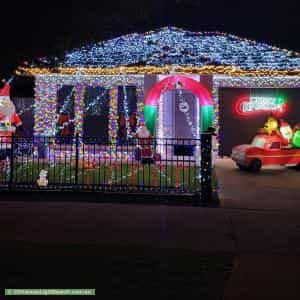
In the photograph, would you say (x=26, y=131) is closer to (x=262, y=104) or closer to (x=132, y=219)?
(x=262, y=104)

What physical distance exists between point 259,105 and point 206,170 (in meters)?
9.01

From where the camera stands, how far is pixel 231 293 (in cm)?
470

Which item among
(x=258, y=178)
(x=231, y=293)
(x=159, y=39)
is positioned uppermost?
(x=159, y=39)

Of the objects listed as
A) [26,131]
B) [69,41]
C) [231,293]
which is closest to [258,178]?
[69,41]

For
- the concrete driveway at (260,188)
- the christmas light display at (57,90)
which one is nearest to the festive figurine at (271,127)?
the concrete driveway at (260,188)

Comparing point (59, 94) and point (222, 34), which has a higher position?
point (222, 34)

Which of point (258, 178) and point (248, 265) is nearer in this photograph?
point (248, 265)

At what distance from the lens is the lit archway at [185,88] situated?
15898mm

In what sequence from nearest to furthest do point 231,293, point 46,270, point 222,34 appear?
point 231,293 < point 46,270 < point 222,34

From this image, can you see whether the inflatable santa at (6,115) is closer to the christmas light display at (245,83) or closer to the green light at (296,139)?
the christmas light display at (245,83)

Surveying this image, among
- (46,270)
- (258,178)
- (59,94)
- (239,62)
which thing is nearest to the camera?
(46,270)

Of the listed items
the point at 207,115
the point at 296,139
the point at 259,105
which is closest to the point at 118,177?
the point at 207,115

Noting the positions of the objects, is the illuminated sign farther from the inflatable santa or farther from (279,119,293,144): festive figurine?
the inflatable santa

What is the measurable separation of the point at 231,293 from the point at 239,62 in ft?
41.2
